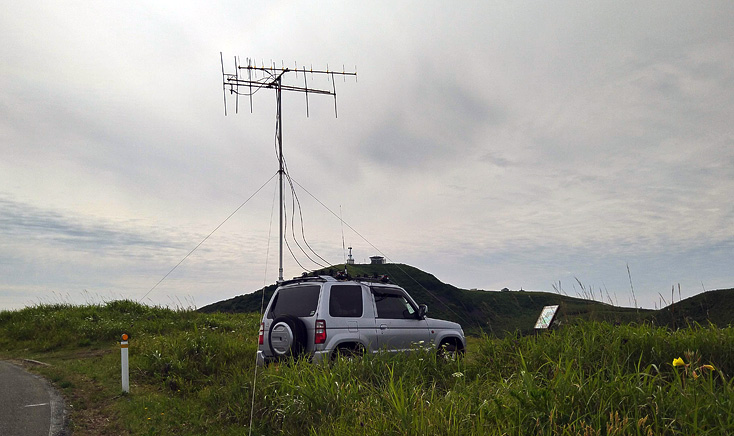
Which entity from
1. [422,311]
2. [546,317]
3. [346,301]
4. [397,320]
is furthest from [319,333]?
[546,317]

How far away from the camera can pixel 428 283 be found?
89.9 metres

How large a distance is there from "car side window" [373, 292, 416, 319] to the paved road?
5.67 meters

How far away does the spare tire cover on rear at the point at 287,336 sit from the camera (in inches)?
361

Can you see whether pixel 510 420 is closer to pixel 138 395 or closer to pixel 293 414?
pixel 293 414

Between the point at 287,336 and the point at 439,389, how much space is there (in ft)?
10.1

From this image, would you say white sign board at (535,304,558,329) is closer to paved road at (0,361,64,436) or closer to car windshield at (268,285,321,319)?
car windshield at (268,285,321,319)

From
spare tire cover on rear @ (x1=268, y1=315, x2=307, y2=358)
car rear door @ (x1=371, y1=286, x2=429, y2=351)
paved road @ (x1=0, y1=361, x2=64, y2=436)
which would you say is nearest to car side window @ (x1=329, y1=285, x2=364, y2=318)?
car rear door @ (x1=371, y1=286, x2=429, y2=351)

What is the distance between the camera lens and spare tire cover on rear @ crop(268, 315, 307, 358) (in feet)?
30.1

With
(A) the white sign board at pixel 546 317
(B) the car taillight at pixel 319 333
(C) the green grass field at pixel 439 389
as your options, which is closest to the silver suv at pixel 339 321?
(B) the car taillight at pixel 319 333

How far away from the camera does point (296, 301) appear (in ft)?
33.3

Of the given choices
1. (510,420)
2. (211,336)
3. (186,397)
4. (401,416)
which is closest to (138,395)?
(186,397)

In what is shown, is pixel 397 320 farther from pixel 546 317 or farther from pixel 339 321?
pixel 546 317

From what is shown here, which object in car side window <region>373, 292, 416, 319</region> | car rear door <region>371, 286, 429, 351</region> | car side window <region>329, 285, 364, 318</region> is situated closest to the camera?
car side window <region>329, 285, 364, 318</region>

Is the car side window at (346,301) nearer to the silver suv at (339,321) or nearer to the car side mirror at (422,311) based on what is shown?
the silver suv at (339,321)
